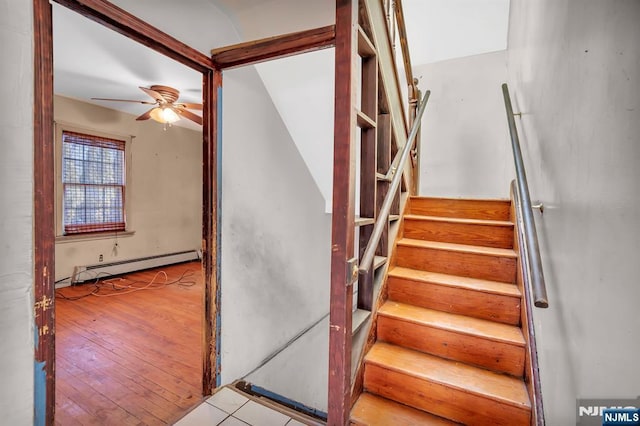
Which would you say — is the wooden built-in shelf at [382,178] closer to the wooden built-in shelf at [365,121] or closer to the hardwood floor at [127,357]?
the wooden built-in shelf at [365,121]

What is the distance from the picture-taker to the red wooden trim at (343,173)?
1213 millimetres

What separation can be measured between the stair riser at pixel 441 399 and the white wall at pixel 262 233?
3.30 ft

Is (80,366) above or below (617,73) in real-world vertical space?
below

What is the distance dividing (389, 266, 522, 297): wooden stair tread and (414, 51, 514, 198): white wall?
1841mm

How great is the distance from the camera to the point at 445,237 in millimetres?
2297

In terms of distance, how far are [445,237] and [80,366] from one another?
3.08m

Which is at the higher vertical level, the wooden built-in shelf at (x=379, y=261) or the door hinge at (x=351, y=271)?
the door hinge at (x=351, y=271)

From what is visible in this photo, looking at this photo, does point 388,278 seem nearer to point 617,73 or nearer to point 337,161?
point 337,161

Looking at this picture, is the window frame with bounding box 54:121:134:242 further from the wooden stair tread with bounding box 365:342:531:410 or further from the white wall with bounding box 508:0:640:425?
the white wall with bounding box 508:0:640:425

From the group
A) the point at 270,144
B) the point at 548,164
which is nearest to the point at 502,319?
the point at 548,164

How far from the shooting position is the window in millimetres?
4227

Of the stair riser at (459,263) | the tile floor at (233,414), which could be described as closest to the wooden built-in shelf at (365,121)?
the stair riser at (459,263)

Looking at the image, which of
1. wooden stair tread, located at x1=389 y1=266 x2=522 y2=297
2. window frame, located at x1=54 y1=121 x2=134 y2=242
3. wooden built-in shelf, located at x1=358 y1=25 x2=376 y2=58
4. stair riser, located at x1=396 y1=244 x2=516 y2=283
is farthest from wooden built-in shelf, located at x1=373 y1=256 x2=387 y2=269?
window frame, located at x1=54 y1=121 x2=134 y2=242

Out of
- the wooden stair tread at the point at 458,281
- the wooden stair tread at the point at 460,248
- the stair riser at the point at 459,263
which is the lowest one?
the wooden stair tread at the point at 458,281
